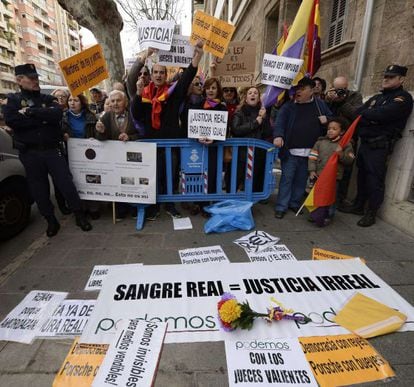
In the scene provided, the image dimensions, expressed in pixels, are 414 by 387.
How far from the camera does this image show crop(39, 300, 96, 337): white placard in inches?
81.8

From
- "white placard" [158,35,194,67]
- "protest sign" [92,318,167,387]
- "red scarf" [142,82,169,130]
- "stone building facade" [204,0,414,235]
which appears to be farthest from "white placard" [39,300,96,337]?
"stone building facade" [204,0,414,235]

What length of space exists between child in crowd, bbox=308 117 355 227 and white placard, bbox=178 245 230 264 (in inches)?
63.1

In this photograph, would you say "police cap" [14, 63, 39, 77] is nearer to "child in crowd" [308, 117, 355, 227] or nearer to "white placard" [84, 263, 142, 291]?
"white placard" [84, 263, 142, 291]

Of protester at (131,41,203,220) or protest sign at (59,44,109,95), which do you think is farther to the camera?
protester at (131,41,203,220)

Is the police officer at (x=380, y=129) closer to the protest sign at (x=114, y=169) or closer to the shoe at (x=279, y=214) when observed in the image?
the shoe at (x=279, y=214)

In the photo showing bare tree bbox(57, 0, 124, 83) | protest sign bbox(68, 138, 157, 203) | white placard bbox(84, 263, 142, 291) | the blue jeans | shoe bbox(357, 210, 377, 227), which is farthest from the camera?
bare tree bbox(57, 0, 124, 83)

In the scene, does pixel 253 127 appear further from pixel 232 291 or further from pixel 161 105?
pixel 232 291

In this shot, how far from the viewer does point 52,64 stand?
59.5 meters

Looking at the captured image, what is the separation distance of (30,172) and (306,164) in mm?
3957

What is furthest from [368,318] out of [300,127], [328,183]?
[300,127]

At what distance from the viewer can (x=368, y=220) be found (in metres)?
4.02

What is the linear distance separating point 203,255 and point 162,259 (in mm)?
482

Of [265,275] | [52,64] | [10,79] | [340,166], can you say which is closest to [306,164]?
[340,166]

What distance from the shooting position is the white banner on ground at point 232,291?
207cm
